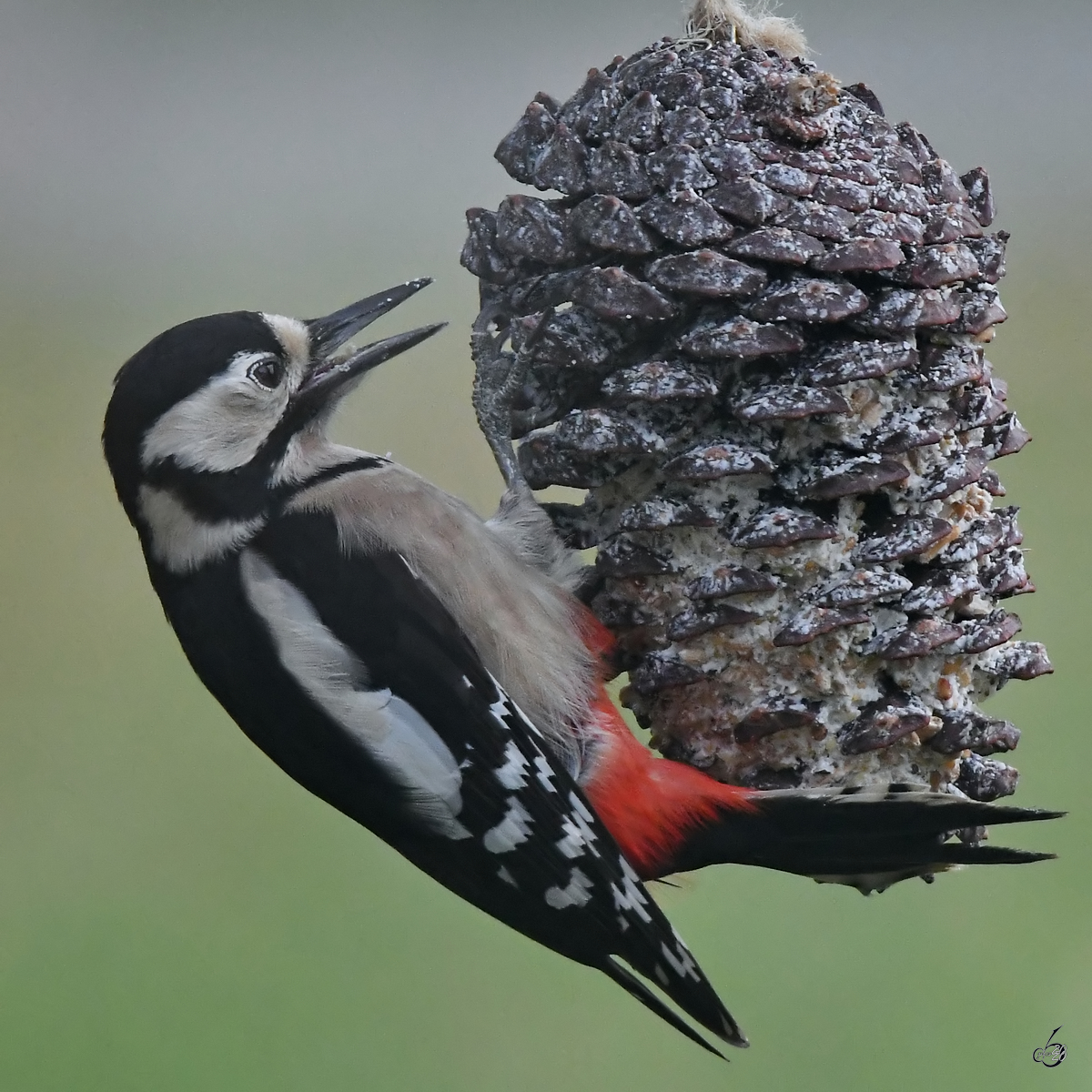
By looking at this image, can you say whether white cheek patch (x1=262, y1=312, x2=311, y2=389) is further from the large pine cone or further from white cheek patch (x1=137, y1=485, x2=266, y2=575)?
the large pine cone

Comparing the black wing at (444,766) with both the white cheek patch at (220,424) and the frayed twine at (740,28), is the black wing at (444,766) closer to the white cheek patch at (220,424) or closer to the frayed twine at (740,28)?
the white cheek patch at (220,424)

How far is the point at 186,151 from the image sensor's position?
7.82 ft

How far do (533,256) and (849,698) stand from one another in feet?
1.85

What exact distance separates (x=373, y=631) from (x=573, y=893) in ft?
1.25

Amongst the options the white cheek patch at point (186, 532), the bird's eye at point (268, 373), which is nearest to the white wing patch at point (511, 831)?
the white cheek patch at point (186, 532)

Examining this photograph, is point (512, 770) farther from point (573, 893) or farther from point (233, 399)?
point (233, 399)

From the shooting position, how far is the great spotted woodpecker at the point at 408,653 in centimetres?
145

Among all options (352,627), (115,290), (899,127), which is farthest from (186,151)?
(899,127)

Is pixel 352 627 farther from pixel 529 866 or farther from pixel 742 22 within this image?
pixel 742 22

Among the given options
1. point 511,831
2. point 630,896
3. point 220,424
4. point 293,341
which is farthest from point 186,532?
point 630,896

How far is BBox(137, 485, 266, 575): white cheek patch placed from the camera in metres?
1.57

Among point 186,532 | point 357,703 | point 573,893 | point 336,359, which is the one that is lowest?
point 573,893

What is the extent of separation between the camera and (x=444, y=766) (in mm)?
1490

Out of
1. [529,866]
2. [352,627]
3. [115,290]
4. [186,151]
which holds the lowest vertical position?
[529,866]
